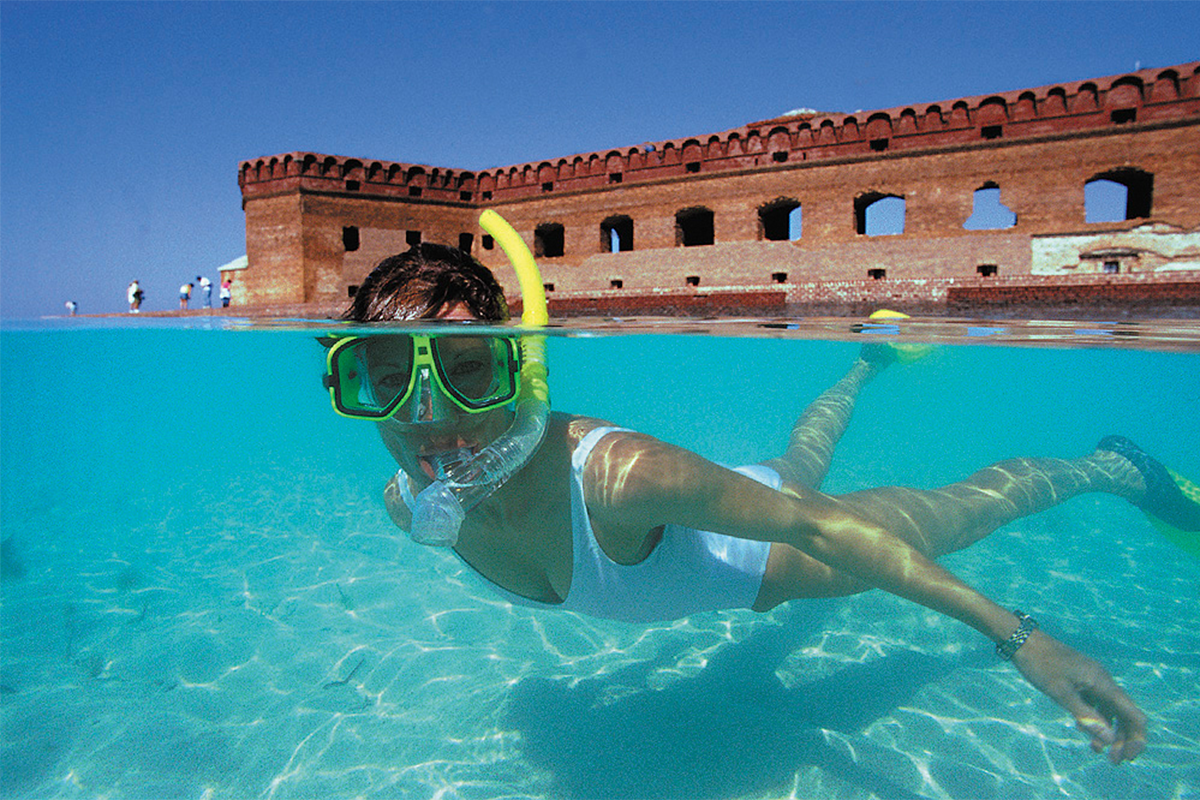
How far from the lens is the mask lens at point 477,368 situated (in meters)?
2.57

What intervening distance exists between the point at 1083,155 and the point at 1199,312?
8825 millimetres

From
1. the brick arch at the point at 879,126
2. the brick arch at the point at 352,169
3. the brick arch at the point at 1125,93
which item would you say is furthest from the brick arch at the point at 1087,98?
the brick arch at the point at 352,169

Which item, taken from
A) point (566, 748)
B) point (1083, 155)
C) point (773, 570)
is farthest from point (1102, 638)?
point (1083, 155)

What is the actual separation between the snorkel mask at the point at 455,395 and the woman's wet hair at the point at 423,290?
0.43 ft

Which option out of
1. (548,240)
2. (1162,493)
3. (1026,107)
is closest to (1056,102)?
(1026,107)

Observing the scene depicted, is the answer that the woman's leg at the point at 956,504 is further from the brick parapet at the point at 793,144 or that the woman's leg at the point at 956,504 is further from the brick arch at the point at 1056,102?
the brick arch at the point at 1056,102

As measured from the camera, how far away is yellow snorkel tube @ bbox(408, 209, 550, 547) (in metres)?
2.37

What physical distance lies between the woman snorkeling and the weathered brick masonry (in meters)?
11.9

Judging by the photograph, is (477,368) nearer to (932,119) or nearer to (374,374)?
(374,374)

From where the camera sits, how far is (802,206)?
70.0ft

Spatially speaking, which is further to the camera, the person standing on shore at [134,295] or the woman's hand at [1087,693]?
the person standing on shore at [134,295]

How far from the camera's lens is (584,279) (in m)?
24.0

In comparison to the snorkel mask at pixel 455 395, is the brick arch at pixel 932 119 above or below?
above

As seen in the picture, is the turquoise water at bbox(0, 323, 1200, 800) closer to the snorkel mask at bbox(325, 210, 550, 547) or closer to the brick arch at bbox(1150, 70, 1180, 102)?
the snorkel mask at bbox(325, 210, 550, 547)
